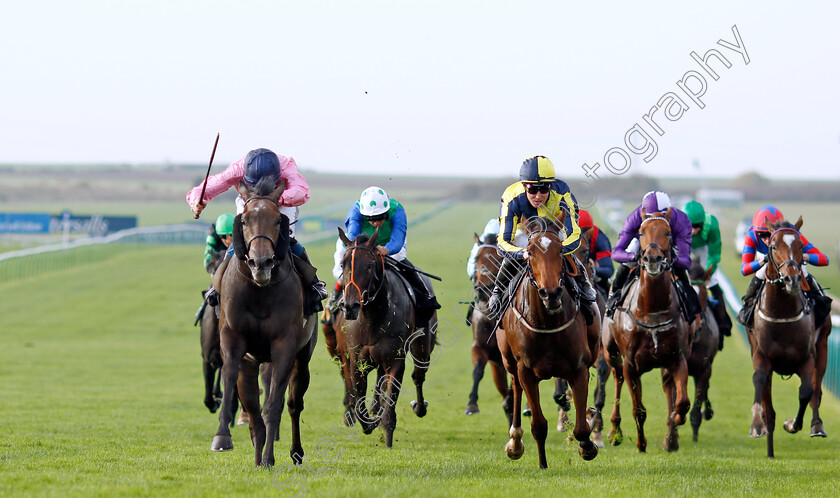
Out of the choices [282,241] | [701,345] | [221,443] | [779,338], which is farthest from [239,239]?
[701,345]

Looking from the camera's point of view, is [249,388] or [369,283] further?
[369,283]

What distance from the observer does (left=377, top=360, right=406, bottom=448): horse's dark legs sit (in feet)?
34.4

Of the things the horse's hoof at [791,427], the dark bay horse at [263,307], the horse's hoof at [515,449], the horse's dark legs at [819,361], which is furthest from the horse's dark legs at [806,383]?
the dark bay horse at [263,307]

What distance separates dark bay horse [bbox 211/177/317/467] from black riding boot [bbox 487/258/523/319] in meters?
1.74

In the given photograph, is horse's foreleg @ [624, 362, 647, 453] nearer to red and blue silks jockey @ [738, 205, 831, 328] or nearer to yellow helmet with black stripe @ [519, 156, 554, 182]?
red and blue silks jockey @ [738, 205, 831, 328]

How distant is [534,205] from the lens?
A: 9.19 metres

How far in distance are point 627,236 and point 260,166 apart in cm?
417

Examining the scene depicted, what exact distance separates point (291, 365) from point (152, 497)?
1881 millimetres

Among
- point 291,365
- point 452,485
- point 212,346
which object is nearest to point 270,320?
point 291,365

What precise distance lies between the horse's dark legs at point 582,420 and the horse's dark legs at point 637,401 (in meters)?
1.84

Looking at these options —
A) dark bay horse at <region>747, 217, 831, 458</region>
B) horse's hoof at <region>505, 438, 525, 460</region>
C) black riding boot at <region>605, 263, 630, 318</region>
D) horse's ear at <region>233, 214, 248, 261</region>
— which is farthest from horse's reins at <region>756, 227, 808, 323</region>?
horse's ear at <region>233, 214, 248, 261</region>

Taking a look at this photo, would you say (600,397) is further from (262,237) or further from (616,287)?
(262,237)

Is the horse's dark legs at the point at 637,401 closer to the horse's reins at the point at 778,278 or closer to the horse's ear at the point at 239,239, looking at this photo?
the horse's reins at the point at 778,278

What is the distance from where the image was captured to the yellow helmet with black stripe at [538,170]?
909cm
